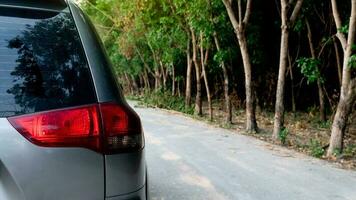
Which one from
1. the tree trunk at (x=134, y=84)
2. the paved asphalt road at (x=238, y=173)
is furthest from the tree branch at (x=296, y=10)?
the tree trunk at (x=134, y=84)

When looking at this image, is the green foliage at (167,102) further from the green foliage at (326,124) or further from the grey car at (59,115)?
the grey car at (59,115)

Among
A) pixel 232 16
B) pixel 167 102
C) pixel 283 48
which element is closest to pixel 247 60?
pixel 232 16

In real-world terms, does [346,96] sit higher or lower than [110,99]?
lower

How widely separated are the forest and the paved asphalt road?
115cm

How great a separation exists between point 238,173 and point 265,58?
46.1 ft

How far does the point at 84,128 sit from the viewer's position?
7.29ft

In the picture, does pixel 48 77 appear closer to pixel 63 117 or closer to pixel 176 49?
Result: pixel 63 117

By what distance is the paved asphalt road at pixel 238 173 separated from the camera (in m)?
5.77

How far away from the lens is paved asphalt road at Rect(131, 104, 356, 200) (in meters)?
5.77

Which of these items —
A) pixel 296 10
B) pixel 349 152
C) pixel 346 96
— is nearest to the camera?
pixel 346 96

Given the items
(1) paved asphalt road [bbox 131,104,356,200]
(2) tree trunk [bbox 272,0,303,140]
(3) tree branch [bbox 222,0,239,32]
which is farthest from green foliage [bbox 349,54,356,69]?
(3) tree branch [bbox 222,0,239,32]

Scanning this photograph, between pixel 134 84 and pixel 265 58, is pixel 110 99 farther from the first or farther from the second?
pixel 134 84

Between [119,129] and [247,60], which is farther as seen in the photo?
[247,60]

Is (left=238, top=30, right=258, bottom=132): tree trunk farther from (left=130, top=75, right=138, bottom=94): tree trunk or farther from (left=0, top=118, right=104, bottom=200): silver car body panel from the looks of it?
(left=130, top=75, right=138, bottom=94): tree trunk
